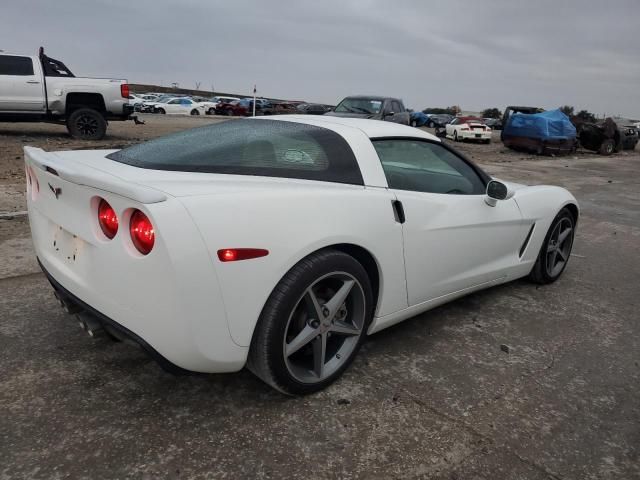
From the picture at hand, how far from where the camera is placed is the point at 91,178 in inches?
83.8

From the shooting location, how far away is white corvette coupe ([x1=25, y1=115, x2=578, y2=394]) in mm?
1960

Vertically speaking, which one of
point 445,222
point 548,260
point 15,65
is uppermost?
point 15,65

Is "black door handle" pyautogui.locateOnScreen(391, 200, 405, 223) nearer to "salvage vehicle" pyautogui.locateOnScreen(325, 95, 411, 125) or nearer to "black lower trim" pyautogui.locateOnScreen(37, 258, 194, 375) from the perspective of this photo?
"black lower trim" pyautogui.locateOnScreen(37, 258, 194, 375)

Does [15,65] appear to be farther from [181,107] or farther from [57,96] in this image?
[181,107]

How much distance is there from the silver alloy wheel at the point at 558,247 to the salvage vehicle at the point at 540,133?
15.7m

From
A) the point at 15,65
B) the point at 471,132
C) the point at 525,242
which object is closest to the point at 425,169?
the point at 525,242

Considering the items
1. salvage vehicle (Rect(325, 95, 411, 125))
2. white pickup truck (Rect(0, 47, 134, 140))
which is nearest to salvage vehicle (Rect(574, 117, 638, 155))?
salvage vehicle (Rect(325, 95, 411, 125))

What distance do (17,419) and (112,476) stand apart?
1.97ft

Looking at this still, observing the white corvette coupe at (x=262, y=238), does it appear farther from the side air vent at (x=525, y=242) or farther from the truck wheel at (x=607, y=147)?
the truck wheel at (x=607, y=147)

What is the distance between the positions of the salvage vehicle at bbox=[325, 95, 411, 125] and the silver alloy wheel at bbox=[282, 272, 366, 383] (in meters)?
11.5

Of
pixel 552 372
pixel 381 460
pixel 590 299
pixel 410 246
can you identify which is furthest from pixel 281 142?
pixel 590 299

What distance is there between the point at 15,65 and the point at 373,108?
8.58 meters

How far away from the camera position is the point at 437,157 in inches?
134

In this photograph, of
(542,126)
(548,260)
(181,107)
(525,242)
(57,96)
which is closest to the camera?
(525,242)
